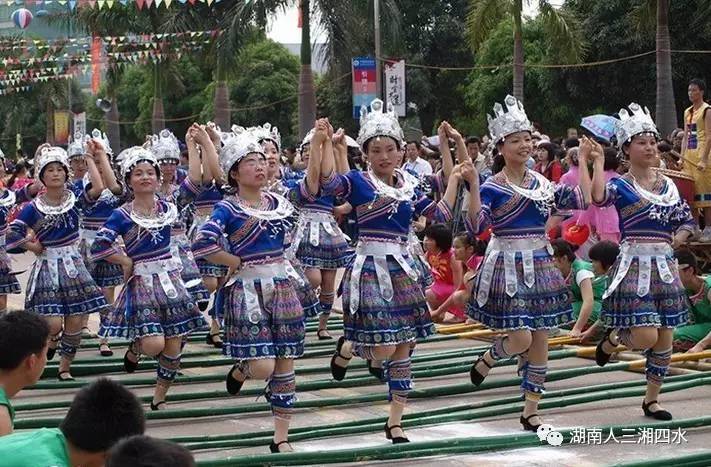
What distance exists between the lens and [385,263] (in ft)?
26.3

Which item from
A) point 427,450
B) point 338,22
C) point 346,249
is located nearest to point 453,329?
point 346,249

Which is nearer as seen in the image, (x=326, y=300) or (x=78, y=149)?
(x=326, y=300)

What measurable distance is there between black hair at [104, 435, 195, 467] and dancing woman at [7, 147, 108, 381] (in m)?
7.05

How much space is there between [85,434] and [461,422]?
4.49m

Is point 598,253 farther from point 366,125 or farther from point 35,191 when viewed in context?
point 35,191

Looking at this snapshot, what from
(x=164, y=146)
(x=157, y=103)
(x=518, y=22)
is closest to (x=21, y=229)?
(x=164, y=146)

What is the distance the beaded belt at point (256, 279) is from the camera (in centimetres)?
771

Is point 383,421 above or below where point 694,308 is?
below

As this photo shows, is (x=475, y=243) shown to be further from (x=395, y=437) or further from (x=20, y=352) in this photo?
(x=20, y=352)

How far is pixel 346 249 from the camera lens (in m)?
11.7

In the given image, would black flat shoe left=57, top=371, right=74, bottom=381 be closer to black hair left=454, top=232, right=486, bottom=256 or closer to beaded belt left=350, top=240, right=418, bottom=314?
beaded belt left=350, top=240, right=418, bottom=314

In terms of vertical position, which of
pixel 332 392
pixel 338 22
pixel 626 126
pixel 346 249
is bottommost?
pixel 332 392

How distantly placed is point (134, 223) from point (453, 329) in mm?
3751

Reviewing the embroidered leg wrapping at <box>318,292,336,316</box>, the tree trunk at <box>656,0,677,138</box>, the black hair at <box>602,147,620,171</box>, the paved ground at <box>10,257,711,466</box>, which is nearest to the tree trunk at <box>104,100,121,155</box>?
the tree trunk at <box>656,0,677,138</box>
